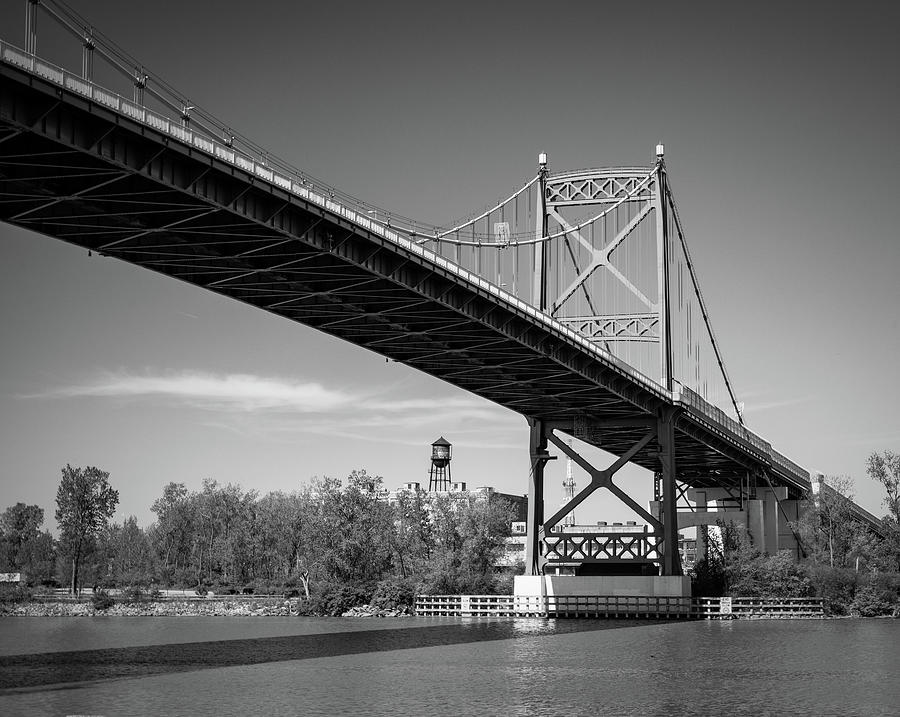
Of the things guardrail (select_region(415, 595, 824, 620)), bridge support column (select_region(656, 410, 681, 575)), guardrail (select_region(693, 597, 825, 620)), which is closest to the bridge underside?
bridge support column (select_region(656, 410, 681, 575))

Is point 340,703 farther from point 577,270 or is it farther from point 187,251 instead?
point 577,270

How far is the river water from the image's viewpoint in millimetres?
33781

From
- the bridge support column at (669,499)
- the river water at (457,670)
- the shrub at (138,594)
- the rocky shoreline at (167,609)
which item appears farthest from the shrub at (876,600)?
the shrub at (138,594)

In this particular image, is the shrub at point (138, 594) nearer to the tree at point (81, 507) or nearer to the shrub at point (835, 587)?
the tree at point (81, 507)

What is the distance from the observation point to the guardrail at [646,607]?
7438 cm

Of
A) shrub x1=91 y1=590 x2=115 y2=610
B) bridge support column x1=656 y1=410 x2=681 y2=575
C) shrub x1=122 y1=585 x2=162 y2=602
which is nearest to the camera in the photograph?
bridge support column x1=656 y1=410 x2=681 y2=575

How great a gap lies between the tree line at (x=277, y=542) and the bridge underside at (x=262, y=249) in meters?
15.0

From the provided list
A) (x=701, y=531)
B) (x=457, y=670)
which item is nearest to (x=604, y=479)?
(x=701, y=531)

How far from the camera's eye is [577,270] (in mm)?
86125

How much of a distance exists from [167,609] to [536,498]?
92.0 feet

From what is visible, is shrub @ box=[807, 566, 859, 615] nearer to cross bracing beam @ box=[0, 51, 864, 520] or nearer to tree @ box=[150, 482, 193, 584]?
cross bracing beam @ box=[0, 51, 864, 520]

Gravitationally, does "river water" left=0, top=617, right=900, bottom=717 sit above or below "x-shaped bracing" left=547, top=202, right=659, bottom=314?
below

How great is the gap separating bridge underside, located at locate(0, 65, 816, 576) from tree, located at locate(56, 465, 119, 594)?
43442 mm

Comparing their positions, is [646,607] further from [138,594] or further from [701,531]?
[138,594]
